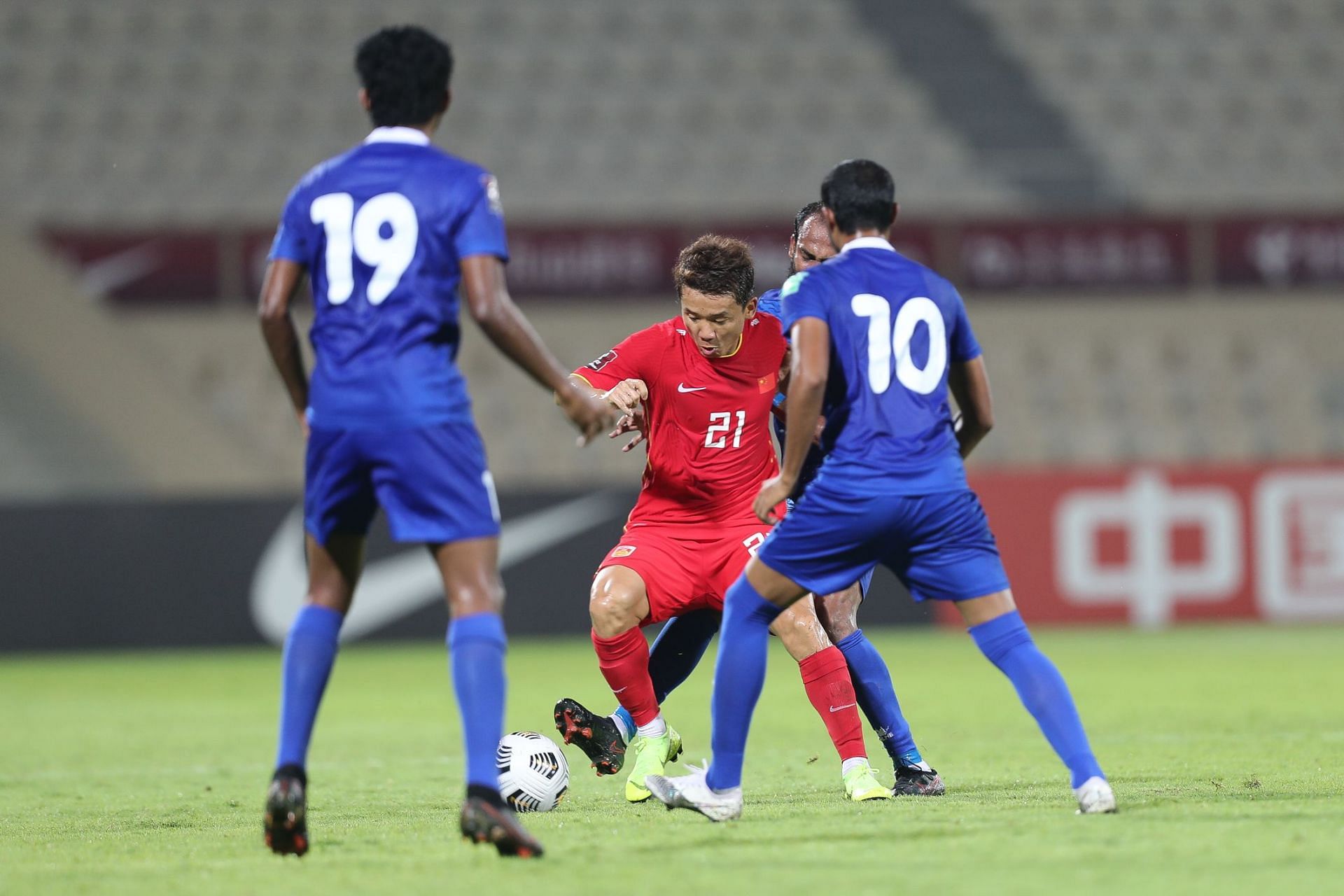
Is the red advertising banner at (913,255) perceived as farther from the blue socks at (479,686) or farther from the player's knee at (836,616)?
the blue socks at (479,686)

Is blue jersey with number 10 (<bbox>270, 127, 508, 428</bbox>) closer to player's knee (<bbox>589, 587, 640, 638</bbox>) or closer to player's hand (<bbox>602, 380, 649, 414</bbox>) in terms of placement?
player's hand (<bbox>602, 380, 649, 414</bbox>)

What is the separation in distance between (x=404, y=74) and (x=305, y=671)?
1.56 metres

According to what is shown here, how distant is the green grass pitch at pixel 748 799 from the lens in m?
4.11

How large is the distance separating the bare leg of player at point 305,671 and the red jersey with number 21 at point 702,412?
5.43ft

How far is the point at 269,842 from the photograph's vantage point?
4414 millimetres

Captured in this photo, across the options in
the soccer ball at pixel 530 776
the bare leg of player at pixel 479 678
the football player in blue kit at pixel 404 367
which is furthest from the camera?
the soccer ball at pixel 530 776

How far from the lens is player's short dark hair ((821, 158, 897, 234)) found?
497cm

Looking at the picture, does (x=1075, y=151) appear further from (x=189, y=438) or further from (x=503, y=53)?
(x=189, y=438)

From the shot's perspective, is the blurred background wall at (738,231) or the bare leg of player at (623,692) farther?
the blurred background wall at (738,231)

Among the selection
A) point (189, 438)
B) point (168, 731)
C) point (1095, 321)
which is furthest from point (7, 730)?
point (1095, 321)

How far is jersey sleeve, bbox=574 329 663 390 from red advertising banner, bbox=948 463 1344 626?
9.43m

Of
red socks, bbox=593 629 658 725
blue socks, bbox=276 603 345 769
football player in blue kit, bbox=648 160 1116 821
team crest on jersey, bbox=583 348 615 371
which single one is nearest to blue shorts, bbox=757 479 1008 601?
football player in blue kit, bbox=648 160 1116 821

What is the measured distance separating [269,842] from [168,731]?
5095 mm

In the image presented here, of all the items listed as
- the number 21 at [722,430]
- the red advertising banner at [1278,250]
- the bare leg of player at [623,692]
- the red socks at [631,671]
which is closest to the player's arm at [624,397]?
the number 21 at [722,430]
